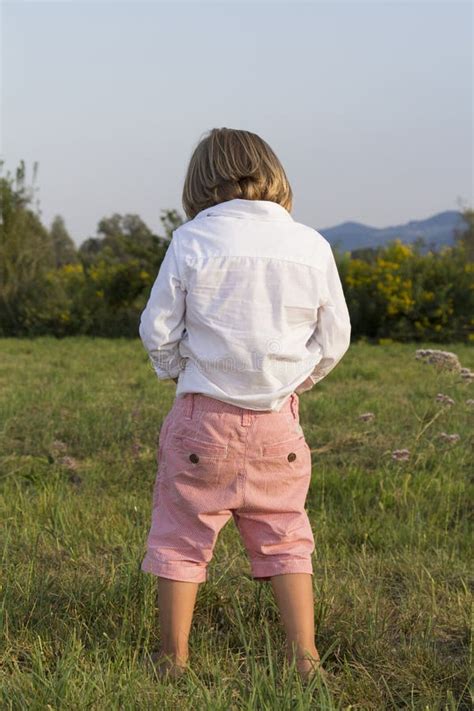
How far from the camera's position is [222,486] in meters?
2.16

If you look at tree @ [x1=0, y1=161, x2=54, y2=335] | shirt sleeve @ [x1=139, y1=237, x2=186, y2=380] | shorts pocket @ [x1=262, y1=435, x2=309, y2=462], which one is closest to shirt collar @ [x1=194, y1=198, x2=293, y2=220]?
shirt sleeve @ [x1=139, y1=237, x2=186, y2=380]

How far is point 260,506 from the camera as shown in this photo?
86.0 inches

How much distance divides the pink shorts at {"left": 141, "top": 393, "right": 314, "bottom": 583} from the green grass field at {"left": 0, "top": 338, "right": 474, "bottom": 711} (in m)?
0.22

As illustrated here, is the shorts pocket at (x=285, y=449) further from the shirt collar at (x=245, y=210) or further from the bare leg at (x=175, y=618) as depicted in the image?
the shirt collar at (x=245, y=210)

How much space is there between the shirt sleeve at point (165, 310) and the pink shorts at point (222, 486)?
0.50ft

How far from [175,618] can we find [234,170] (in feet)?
3.87

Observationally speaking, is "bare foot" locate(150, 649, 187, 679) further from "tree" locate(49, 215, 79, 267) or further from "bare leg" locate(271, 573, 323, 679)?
"tree" locate(49, 215, 79, 267)

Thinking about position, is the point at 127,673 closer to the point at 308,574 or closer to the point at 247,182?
the point at 308,574

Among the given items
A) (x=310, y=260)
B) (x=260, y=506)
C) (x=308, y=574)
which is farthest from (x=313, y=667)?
(x=310, y=260)

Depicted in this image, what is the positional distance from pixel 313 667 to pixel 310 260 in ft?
3.33

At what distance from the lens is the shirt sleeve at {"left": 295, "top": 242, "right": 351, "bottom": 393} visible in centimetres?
230

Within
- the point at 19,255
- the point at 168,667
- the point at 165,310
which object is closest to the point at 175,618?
the point at 168,667

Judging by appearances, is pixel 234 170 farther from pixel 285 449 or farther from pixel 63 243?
pixel 63 243

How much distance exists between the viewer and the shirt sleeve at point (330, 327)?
2.30 meters
